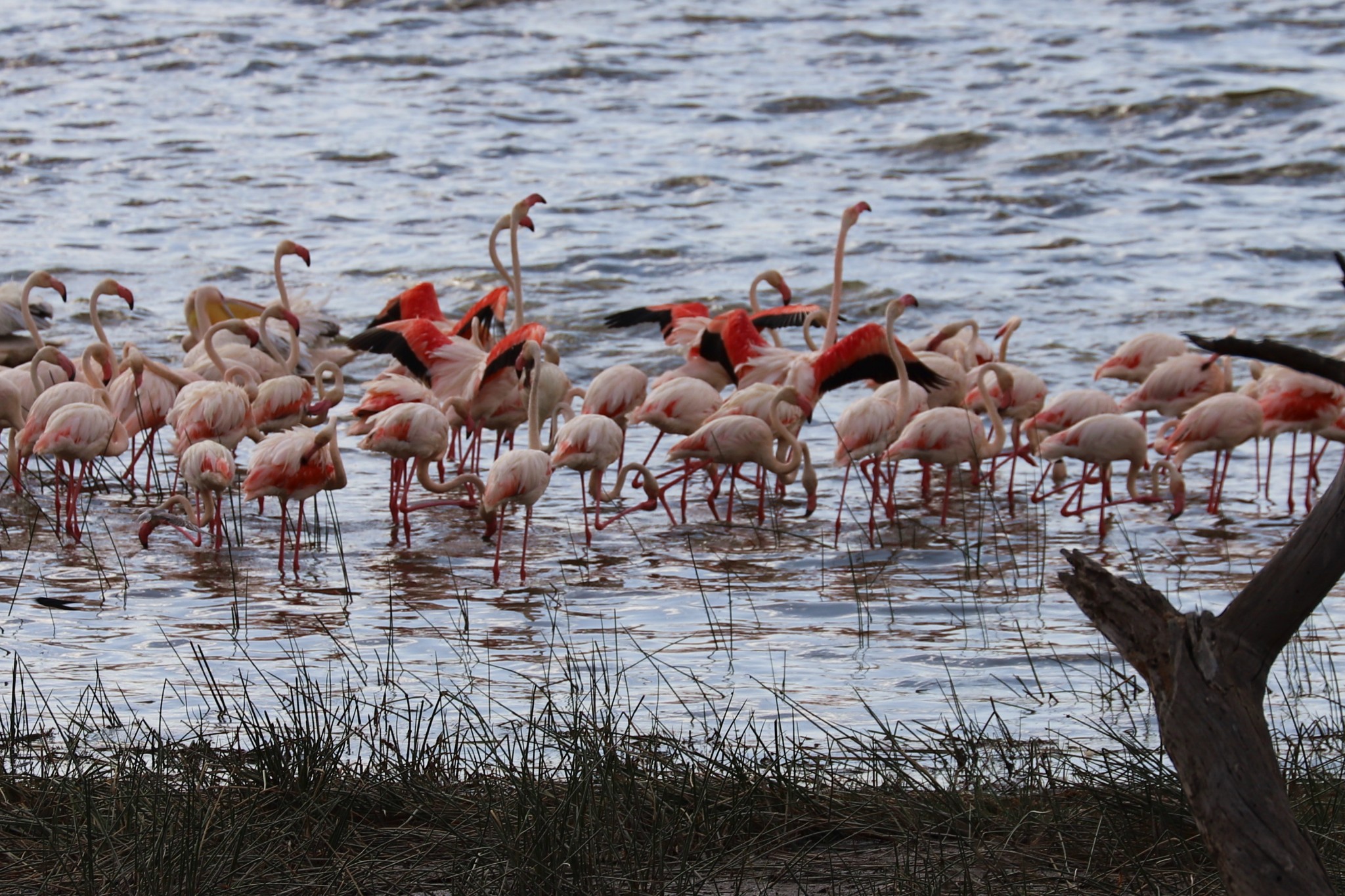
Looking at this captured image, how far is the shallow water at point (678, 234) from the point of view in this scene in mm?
4750

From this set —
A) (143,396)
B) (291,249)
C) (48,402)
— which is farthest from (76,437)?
(291,249)

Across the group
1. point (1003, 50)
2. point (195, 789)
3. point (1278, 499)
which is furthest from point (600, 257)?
point (195, 789)

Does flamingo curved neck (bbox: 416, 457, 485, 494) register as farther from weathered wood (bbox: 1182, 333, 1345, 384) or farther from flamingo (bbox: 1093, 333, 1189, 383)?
weathered wood (bbox: 1182, 333, 1345, 384)

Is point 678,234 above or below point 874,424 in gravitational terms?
above

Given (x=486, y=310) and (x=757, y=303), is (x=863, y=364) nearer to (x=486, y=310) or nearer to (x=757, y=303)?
(x=757, y=303)

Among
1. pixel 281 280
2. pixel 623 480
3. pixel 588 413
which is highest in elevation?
pixel 281 280

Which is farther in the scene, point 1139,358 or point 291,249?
point 1139,358

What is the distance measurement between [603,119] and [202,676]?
49.4 ft

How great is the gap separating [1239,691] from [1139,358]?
6737 mm

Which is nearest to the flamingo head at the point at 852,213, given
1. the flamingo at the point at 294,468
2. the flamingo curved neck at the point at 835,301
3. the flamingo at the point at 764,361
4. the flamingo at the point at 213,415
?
the flamingo curved neck at the point at 835,301

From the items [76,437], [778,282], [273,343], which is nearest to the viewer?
[76,437]

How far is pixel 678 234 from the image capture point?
1449 centimetres

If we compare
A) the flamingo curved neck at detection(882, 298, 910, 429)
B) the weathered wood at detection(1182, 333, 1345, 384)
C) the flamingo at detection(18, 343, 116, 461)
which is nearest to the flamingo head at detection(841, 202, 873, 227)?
the flamingo curved neck at detection(882, 298, 910, 429)

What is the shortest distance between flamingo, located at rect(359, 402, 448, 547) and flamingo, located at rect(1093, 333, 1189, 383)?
4.08 metres
